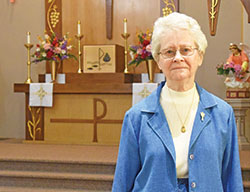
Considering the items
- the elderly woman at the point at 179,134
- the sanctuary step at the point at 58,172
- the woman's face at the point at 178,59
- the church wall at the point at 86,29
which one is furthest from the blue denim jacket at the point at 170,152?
the church wall at the point at 86,29

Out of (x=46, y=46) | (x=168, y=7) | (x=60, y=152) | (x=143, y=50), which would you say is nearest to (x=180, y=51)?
(x=60, y=152)

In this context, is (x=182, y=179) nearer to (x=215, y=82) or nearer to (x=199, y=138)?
(x=199, y=138)

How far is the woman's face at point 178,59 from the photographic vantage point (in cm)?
168

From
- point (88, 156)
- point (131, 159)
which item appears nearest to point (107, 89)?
point (88, 156)

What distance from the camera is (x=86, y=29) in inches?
268

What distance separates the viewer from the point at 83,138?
18.6ft

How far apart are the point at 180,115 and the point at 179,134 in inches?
3.0

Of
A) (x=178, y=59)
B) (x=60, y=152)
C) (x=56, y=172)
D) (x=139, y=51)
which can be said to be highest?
(x=139, y=51)

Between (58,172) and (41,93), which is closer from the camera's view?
(58,172)

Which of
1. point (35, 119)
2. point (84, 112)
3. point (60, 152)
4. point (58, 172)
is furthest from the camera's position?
point (35, 119)

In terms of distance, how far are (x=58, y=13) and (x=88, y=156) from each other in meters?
3.14

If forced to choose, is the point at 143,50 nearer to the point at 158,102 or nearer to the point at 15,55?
the point at 15,55

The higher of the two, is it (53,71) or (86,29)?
(86,29)

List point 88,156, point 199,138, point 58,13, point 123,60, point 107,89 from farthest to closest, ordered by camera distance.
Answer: point 58,13, point 123,60, point 107,89, point 88,156, point 199,138
